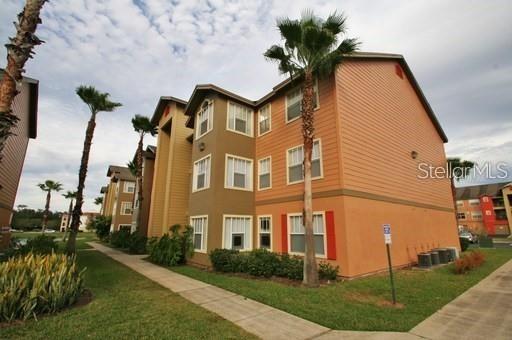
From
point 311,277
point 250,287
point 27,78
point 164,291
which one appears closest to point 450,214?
point 311,277

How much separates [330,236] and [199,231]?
7501mm

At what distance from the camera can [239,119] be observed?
611 inches

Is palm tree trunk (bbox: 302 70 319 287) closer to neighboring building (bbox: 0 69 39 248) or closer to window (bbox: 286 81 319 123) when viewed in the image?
window (bbox: 286 81 319 123)

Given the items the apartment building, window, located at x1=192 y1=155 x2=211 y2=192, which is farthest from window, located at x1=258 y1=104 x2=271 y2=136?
window, located at x1=192 y1=155 x2=211 y2=192

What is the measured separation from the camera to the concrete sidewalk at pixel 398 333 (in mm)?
5000

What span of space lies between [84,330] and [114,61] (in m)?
12.3

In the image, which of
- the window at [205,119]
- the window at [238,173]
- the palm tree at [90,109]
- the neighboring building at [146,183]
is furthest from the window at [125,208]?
the window at [238,173]

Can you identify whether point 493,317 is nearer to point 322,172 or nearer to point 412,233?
point 322,172

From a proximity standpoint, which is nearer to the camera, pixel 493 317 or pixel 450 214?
pixel 493 317

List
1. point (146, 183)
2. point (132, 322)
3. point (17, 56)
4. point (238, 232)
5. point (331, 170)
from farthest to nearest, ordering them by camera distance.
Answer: point (146, 183)
point (238, 232)
point (331, 170)
point (17, 56)
point (132, 322)

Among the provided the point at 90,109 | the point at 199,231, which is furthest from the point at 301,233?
the point at 90,109

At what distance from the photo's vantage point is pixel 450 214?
745 inches

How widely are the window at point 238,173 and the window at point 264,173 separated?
61 centimetres

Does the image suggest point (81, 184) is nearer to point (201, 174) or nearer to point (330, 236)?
point (201, 174)
